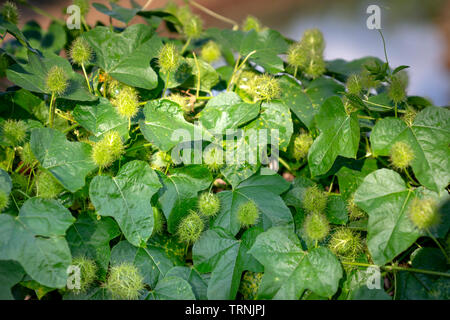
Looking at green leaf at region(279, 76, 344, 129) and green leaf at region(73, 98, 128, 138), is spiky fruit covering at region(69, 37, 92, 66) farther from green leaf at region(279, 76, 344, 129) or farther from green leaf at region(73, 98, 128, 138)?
green leaf at region(279, 76, 344, 129)

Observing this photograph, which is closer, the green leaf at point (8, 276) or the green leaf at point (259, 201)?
the green leaf at point (8, 276)

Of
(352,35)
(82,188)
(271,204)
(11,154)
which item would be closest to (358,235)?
(271,204)

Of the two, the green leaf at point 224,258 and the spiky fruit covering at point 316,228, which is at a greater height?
the spiky fruit covering at point 316,228

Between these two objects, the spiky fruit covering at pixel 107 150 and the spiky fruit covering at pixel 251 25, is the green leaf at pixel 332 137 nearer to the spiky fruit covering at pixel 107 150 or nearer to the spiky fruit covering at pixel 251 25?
the spiky fruit covering at pixel 107 150

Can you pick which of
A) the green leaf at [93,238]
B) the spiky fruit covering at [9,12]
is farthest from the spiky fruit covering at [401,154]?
Answer: the spiky fruit covering at [9,12]

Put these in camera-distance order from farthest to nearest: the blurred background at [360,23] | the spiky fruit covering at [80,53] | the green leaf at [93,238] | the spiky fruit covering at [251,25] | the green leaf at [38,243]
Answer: the blurred background at [360,23]
the spiky fruit covering at [251,25]
the spiky fruit covering at [80,53]
the green leaf at [93,238]
the green leaf at [38,243]
